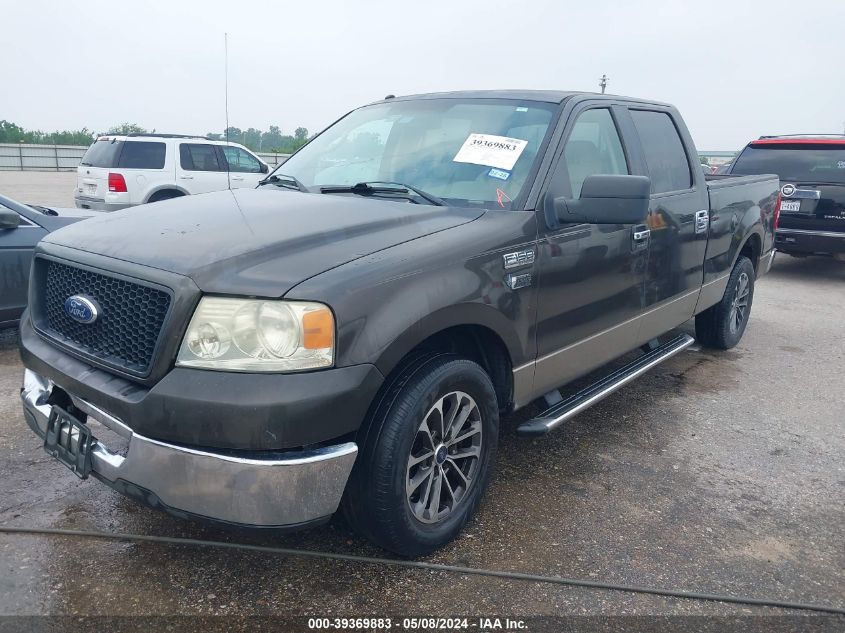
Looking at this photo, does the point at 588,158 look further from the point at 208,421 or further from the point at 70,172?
the point at 70,172

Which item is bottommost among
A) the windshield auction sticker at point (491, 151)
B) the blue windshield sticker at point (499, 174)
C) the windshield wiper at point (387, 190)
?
the windshield wiper at point (387, 190)

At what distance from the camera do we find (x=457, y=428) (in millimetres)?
2775

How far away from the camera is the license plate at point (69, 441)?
2449 millimetres

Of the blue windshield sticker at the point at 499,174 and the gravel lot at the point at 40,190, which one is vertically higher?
the blue windshield sticker at the point at 499,174

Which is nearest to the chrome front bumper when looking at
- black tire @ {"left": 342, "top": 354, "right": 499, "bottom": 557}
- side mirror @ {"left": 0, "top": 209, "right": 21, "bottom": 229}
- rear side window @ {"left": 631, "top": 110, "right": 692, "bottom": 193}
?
black tire @ {"left": 342, "top": 354, "right": 499, "bottom": 557}

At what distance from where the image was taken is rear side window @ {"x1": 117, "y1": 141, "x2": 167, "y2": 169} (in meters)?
11.1

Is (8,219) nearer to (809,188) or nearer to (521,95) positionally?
(521,95)

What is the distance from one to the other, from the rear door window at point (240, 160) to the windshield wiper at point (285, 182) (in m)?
9.04

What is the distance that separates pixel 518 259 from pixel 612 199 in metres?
0.49

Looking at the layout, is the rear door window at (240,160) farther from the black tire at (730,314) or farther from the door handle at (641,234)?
the door handle at (641,234)

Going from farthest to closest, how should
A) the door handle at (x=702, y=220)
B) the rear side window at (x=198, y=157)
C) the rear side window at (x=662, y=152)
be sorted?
1. the rear side window at (x=198, y=157)
2. the door handle at (x=702, y=220)
3. the rear side window at (x=662, y=152)

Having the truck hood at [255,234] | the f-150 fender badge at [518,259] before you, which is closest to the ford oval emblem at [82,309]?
the truck hood at [255,234]

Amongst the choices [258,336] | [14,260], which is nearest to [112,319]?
[258,336]

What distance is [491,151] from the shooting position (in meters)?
3.29
